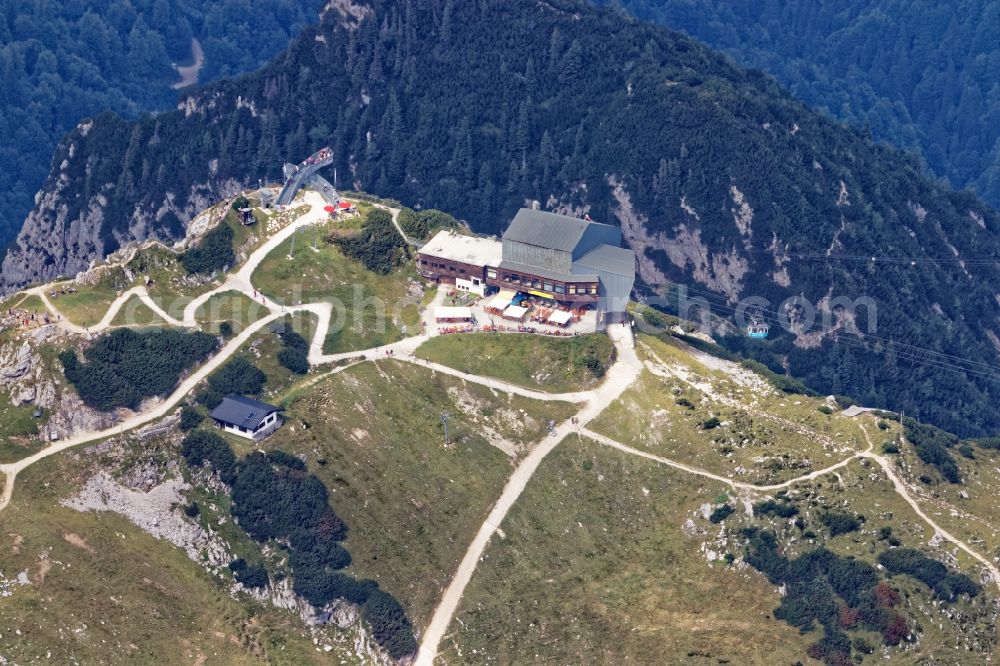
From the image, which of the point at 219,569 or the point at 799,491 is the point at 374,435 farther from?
the point at 799,491

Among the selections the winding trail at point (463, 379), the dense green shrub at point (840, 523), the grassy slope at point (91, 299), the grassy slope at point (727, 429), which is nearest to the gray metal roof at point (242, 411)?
the winding trail at point (463, 379)

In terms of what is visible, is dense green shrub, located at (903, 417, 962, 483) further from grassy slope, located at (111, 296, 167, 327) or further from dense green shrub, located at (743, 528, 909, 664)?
grassy slope, located at (111, 296, 167, 327)

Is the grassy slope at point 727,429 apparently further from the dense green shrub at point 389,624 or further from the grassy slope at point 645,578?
the dense green shrub at point 389,624

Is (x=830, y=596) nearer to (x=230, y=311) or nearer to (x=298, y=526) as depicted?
(x=298, y=526)

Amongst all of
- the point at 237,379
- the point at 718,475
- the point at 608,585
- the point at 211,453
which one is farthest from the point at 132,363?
the point at 718,475

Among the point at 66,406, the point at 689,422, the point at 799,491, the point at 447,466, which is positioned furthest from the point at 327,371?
the point at 799,491

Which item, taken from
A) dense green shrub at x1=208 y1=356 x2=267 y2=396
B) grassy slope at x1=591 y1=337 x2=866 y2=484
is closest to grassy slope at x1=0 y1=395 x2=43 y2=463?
dense green shrub at x1=208 y1=356 x2=267 y2=396
